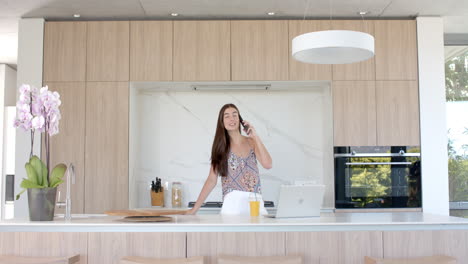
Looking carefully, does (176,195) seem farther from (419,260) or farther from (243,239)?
(419,260)

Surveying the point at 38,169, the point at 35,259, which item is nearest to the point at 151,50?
the point at 38,169

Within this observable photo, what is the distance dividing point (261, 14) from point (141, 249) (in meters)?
3.12

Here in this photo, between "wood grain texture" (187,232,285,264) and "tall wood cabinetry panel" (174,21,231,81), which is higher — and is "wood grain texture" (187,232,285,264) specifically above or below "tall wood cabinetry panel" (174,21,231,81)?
below

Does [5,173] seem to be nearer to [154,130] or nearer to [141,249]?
[154,130]

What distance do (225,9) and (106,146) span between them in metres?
1.70

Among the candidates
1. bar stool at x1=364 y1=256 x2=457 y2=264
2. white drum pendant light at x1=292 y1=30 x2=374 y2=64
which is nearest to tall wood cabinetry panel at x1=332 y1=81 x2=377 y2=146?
white drum pendant light at x1=292 y1=30 x2=374 y2=64

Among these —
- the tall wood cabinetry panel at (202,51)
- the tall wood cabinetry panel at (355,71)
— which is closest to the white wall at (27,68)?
the tall wood cabinetry panel at (202,51)

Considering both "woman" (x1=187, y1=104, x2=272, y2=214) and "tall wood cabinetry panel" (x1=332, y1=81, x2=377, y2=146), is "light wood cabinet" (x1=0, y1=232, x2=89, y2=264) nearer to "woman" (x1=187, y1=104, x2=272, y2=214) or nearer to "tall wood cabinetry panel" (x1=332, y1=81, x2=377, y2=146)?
"woman" (x1=187, y1=104, x2=272, y2=214)

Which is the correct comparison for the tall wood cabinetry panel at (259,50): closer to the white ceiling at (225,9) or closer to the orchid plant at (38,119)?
the white ceiling at (225,9)

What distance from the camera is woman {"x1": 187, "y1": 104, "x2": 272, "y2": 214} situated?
364 cm

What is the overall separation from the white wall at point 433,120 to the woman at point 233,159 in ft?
7.06

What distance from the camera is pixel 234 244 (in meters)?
2.68

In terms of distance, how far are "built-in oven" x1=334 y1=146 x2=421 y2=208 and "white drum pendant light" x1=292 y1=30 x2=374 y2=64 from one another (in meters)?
1.87

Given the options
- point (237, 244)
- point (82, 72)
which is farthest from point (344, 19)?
point (237, 244)
